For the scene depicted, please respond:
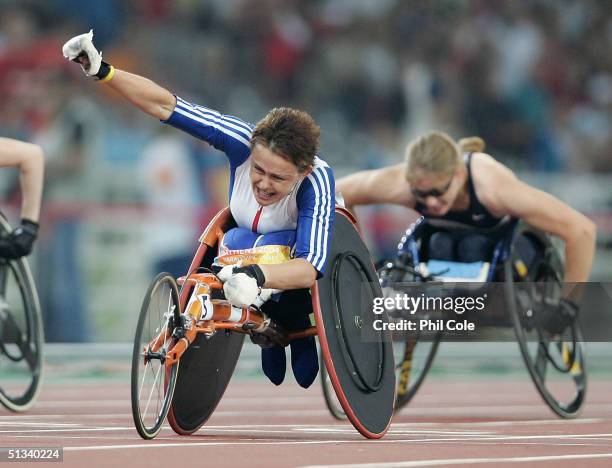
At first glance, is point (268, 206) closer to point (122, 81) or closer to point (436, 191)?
point (122, 81)

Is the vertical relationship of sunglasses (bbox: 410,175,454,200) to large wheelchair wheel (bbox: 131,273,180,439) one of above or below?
above

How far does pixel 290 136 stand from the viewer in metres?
6.32

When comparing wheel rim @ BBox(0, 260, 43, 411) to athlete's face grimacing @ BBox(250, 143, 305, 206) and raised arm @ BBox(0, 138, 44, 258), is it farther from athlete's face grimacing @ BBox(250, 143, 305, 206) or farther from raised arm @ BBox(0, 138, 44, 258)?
athlete's face grimacing @ BBox(250, 143, 305, 206)

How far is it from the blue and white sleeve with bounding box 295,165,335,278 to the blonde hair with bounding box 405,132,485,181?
2045 mm

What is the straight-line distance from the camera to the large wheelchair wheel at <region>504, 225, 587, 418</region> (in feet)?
28.6

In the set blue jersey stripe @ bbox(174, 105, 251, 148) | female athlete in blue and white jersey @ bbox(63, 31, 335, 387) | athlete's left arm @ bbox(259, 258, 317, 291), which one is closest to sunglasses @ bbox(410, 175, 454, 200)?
female athlete in blue and white jersey @ bbox(63, 31, 335, 387)

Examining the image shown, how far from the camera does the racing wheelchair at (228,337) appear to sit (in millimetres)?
6059

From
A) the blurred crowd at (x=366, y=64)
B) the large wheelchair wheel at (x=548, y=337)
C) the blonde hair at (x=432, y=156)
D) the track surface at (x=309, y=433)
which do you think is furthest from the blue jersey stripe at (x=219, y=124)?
the blurred crowd at (x=366, y=64)

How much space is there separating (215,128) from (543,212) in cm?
276

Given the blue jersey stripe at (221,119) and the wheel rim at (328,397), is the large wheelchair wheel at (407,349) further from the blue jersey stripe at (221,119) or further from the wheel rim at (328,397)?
the blue jersey stripe at (221,119)

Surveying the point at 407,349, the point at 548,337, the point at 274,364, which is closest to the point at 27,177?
the point at 274,364

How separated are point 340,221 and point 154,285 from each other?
1.31 meters

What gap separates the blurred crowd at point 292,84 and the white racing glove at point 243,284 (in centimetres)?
536

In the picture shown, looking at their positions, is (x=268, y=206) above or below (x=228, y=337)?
above
